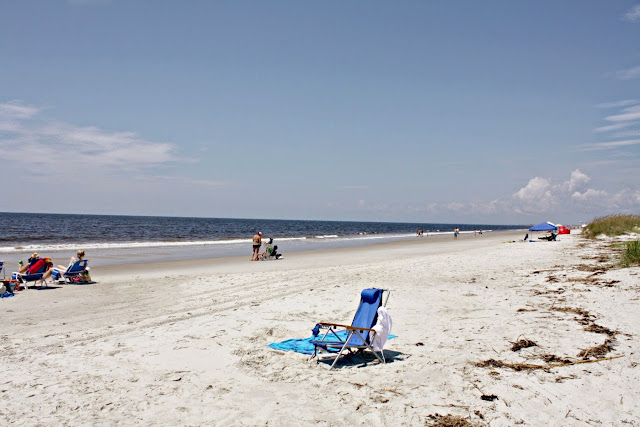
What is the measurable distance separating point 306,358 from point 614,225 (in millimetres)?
28001

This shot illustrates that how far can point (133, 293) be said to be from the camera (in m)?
11.0

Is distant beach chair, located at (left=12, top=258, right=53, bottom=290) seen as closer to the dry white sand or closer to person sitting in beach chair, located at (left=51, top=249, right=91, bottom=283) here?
person sitting in beach chair, located at (left=51, top=249, right=91, bottom=283)

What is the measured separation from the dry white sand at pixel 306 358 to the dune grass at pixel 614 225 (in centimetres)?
1834

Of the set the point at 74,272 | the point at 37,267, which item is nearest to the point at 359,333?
the point at 37,267

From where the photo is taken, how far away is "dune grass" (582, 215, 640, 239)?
25808 millimetres

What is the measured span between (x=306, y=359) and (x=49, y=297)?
7.61m

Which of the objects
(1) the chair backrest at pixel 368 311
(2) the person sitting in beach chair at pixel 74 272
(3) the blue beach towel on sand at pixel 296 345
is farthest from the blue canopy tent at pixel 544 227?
(3) the blue beach towel on sand at pixel 296 345

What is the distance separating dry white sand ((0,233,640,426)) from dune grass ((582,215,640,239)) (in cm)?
1834

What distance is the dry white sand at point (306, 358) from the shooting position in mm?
4168

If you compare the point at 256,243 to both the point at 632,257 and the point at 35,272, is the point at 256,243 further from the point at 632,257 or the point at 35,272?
the point at 632,257

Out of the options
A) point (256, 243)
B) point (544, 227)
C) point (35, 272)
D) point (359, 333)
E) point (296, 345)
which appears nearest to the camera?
point (359, 333)

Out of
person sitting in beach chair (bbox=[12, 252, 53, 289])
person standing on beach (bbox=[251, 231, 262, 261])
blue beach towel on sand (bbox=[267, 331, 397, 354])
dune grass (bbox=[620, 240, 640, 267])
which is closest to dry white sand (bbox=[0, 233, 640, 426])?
blue beach towel on sand (bbox=[267, 331, 397, 354])

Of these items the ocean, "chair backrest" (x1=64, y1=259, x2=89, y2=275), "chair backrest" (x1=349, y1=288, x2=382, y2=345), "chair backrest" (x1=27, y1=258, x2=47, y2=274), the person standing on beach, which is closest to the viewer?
"chair backrest" (x1=349, y1=288, x2=382, y2=345)

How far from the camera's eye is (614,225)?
2744 cm
